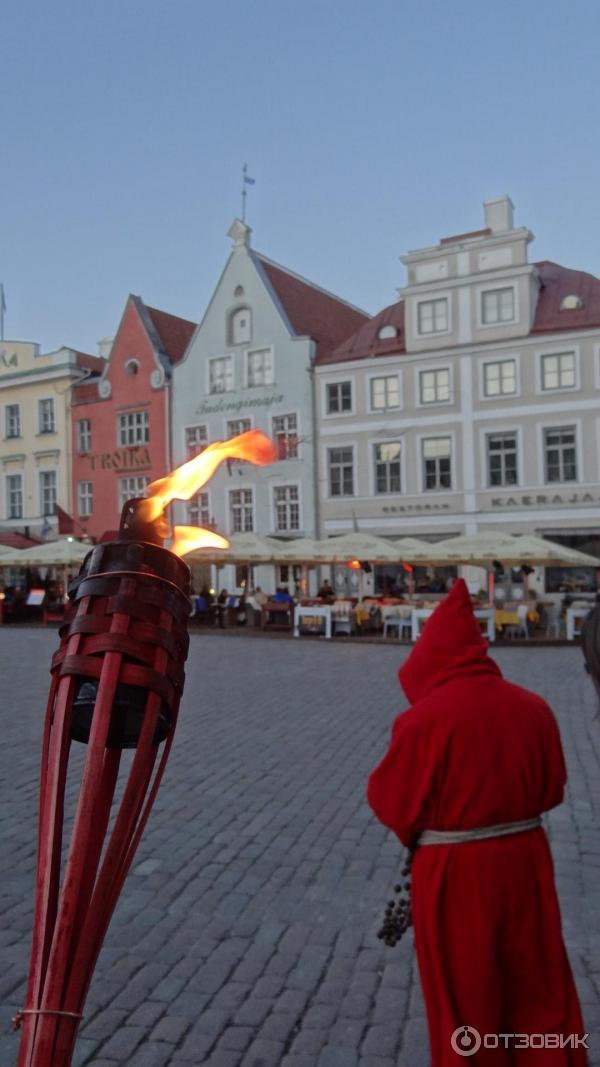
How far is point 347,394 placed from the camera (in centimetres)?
3092

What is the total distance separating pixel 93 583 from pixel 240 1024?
244 centimetres

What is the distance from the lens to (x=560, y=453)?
27.3 m

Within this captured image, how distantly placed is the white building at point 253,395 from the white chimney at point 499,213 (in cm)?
753

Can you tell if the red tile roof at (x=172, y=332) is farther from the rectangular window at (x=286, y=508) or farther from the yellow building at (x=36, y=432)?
the rectangular window at (x=286, y=508)

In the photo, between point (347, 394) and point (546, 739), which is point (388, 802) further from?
point (347, 394)

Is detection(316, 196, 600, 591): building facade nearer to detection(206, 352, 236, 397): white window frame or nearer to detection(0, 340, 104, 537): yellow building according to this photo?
detection(206, 352, 236, 397): white window frame

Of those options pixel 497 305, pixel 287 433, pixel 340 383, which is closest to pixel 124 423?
pixel 287 433

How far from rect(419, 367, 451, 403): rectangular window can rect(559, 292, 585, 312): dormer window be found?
423cm

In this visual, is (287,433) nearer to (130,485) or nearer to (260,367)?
(260,367)

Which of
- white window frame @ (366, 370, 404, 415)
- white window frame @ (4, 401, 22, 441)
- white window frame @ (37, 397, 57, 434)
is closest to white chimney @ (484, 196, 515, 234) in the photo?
white window frame @ (366, 370, 404, 415)

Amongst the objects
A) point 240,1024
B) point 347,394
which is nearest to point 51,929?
point 240,1024

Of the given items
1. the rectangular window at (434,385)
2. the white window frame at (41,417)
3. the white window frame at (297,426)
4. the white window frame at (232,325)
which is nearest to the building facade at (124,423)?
the white window frame at (41,417)

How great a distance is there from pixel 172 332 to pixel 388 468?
1365 cm

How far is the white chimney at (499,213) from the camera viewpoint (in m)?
29.9
